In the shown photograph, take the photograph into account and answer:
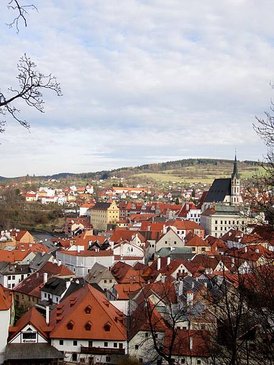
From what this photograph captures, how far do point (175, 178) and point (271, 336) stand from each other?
19048 centimetres

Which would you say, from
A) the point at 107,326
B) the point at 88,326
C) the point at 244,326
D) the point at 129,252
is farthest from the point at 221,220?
the point at 244,326

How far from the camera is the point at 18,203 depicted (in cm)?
9094

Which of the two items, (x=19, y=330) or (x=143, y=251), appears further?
(x=143, y=251)

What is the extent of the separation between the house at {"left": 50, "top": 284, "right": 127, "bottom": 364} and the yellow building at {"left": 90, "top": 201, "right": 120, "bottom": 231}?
58204 mm

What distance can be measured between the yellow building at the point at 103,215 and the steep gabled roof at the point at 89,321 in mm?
57727

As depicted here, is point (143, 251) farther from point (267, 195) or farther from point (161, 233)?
point (267, 195)

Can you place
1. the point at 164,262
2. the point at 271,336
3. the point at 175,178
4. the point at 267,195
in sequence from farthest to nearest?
the point at 175,178
the point at 164,262
the point at 267,195
the point at 271,336

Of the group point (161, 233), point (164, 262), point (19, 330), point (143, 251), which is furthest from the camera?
point (161, 233)

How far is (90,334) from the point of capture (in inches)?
836

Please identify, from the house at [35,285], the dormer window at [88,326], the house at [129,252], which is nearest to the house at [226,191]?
the house at [129,252]

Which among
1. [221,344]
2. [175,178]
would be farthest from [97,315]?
[175,178]

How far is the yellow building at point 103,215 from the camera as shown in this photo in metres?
81.6

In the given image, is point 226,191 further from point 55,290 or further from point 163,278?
point 55,290

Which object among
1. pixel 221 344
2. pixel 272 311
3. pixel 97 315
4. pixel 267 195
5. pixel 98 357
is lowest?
pixel 98 357
